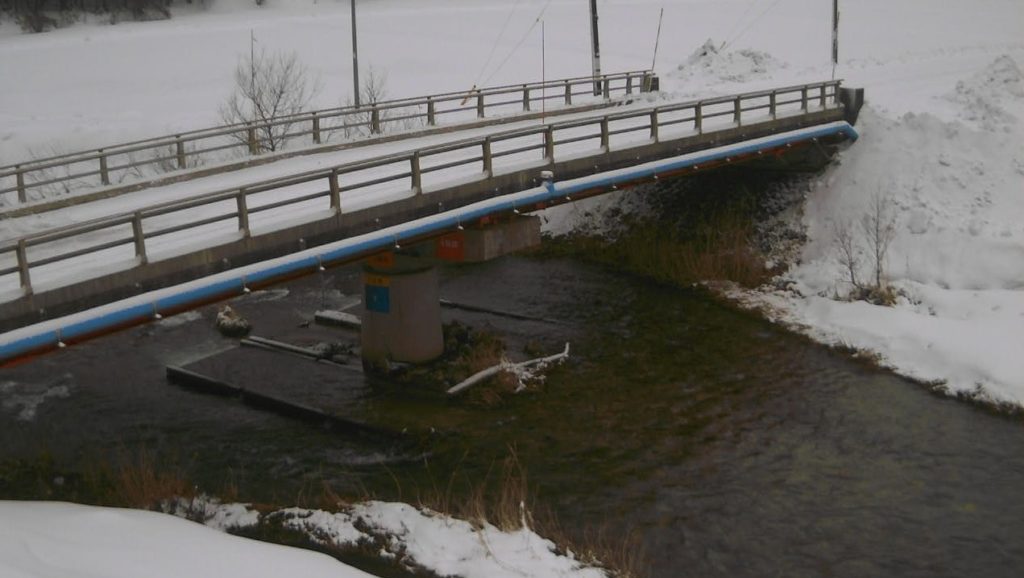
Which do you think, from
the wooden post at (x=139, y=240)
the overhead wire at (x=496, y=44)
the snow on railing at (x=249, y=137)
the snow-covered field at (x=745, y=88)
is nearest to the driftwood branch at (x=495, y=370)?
the snow on railing at (x=249, y=137)

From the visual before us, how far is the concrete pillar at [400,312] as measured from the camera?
20312 millimetres

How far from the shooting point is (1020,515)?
1463 cm

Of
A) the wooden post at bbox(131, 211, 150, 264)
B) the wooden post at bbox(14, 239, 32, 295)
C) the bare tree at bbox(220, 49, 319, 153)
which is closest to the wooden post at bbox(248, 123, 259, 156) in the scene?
the bare tree at bbox(220, 49, 319, 153)

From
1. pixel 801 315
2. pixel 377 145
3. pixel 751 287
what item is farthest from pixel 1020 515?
pixel 377 145

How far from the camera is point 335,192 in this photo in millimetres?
15312

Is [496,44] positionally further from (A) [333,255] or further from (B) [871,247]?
(A) [333,255]

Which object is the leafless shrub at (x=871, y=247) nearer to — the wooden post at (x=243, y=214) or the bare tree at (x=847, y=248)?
the bare tree at (x=847, y=248)

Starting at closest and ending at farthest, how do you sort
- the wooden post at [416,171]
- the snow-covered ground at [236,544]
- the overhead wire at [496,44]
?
the snow-covered ground at [236,544] < the wooden post at [416,171] < the overhead wire at [496,44]

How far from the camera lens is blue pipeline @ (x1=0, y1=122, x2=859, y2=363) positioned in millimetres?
12000

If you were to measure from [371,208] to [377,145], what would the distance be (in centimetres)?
906

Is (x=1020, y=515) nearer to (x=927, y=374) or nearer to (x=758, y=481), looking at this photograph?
(x=758, y=481)

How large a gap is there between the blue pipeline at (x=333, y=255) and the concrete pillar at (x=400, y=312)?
9.18 ft

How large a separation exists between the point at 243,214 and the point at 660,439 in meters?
8.18

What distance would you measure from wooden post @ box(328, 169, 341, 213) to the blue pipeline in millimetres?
560
